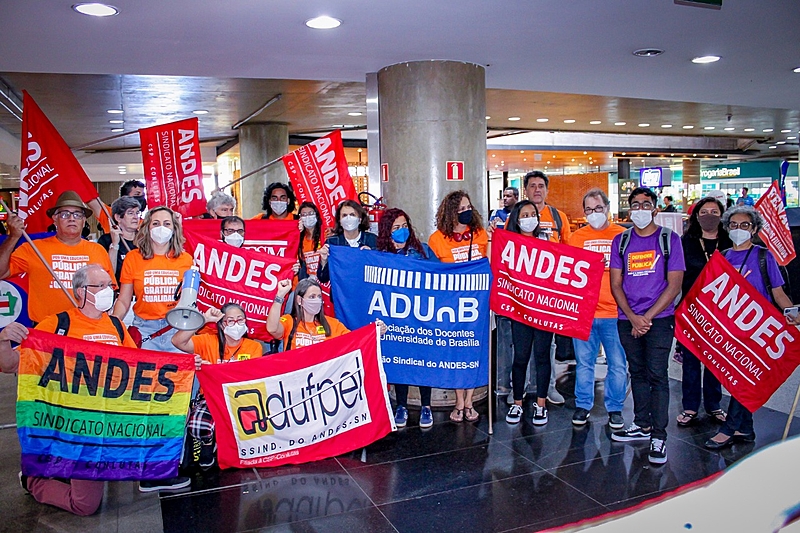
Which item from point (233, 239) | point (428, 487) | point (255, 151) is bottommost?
point (428, 487)

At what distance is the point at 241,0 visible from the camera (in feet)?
15.7

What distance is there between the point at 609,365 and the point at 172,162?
532 centimetres

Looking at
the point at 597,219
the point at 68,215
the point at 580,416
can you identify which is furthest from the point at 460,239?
the point at 68,215

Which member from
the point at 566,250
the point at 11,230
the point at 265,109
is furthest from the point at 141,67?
the point at 265,109

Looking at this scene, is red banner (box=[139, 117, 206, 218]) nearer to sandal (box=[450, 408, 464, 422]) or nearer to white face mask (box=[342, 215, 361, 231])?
white face mask (box=[342, 215, 361, 231])

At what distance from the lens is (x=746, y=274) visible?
16.8ft

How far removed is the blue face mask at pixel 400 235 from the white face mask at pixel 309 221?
91cm

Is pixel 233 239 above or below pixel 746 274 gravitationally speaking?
above

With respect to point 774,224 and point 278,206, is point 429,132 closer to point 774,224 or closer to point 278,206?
point 278,206

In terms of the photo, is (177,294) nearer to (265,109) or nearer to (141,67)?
(141,67)

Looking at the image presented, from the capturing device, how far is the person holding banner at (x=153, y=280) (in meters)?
4.89

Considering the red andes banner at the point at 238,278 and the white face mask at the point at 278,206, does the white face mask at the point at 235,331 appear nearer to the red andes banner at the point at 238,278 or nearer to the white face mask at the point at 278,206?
the red andes banner at the point at 238,278

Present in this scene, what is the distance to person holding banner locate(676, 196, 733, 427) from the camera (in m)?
5.46

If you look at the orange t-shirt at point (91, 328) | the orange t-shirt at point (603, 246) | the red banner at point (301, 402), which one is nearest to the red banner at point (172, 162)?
the orange t-shirt at point (91, 328)
